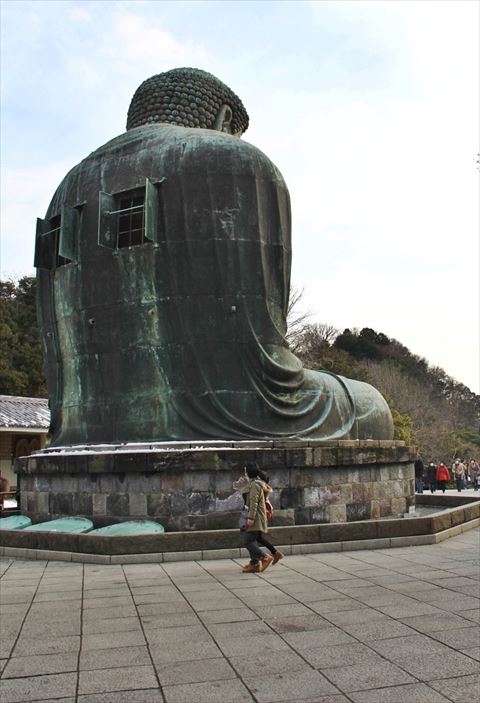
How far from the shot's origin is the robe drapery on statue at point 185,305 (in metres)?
10.6

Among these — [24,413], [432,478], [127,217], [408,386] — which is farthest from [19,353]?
[408,386]

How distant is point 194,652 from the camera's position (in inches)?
178

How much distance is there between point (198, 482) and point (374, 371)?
39019 mm

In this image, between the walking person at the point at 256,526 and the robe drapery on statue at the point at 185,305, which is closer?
the walking person at the point at 256,526

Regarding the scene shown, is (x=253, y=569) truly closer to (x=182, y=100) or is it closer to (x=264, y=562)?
(x=264, y=562)

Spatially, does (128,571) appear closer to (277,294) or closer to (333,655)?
(333,655)

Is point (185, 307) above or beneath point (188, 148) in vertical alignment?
beneath

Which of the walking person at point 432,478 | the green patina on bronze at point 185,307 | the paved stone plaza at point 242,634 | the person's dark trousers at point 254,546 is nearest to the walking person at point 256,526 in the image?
the person's dark trousers at point 254,546

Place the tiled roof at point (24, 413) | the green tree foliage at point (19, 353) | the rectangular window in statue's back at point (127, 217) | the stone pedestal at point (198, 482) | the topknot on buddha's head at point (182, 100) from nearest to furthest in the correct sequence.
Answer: the stone pedestal at point (198, 482) → the rectangular window in statue's back at point (127, 217) → the topknot on buddha's head at point (182, 100) → the tiled roof at point (24, 413) → the green tree foliage at point (19, 353)

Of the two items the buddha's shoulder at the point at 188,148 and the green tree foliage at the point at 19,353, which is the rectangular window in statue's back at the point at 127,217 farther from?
the green tree foliage at the point at 19,353

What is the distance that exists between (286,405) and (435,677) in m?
6.93

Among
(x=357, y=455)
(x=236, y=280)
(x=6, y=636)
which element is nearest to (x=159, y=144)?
(x=236, y=280)

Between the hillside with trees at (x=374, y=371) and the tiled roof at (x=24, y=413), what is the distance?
14.8 feet

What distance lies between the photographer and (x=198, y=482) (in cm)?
941
